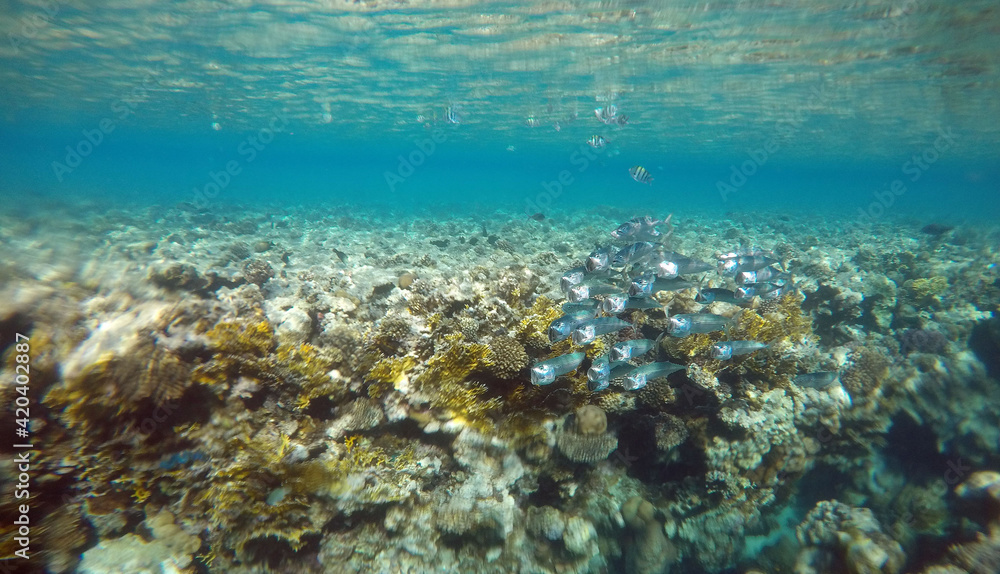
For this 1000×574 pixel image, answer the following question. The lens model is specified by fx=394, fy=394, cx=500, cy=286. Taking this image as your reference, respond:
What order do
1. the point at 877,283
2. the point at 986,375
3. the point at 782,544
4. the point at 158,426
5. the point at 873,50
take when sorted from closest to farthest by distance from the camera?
the point at 158,426 < the point at 782,544 < the point at 986,375 < the point at 877,283 < the point at 873,50

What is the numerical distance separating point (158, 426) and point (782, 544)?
7600mm

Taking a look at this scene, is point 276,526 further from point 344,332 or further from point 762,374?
point 762,374

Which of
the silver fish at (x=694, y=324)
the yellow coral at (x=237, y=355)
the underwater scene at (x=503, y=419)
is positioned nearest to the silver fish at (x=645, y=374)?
the underwater scene at (x=503, y=419)

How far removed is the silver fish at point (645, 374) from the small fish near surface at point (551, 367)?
642 mm

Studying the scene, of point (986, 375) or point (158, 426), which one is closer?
point (158, 426)

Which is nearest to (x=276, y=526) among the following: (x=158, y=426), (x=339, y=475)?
(x=339, y=475)

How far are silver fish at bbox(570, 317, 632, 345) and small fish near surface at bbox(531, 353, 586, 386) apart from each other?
25 cm

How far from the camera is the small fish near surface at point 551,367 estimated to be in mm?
4340

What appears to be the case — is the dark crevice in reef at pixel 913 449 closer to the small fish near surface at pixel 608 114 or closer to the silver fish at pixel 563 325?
the silver fish at pixel 563 325

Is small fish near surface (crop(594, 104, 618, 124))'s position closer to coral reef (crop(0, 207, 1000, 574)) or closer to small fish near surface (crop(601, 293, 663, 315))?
coral reef (crop(0, 207, 1000, 574))

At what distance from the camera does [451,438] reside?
4.77 metres

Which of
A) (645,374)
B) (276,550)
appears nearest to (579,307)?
(645,374)

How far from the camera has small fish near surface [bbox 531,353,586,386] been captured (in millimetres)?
4340

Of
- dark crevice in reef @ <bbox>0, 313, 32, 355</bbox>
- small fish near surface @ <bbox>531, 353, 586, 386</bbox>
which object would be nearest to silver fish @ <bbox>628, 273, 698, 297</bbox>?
small fish near surface @ <bbox>531, 353, 586, 386</bbox>
